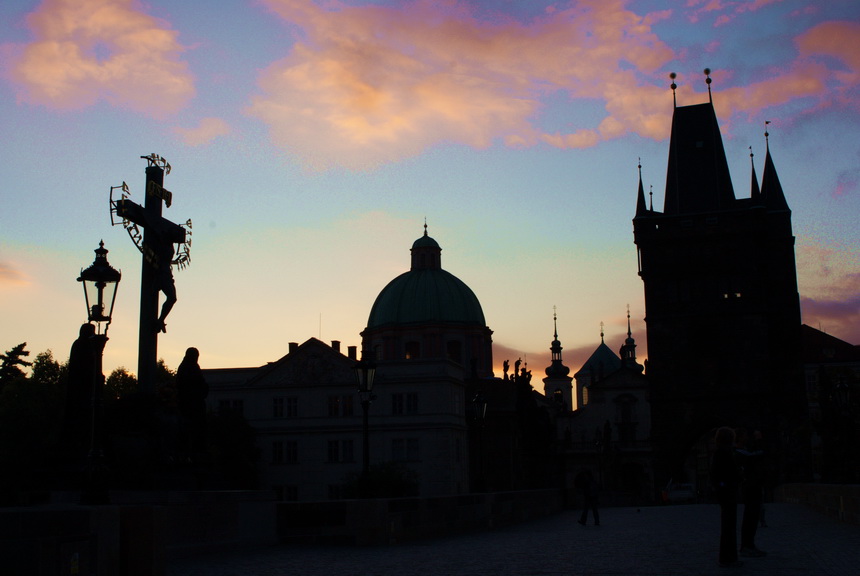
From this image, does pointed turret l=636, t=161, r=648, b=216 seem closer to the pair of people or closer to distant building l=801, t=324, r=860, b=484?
distant building l=801, t=324, r=860, b=484

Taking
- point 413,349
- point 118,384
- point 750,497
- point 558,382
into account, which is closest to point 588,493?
point 750,497

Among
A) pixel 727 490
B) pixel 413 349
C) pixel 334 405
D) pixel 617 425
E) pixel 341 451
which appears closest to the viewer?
pixel 727 490

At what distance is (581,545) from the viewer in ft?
59.1

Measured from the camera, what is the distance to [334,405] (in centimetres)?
7931

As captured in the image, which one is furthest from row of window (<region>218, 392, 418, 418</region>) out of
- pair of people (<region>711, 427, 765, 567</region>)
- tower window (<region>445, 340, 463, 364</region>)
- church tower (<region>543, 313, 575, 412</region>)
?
Result: church tower (<region>543, 313, 575, 412</region>)

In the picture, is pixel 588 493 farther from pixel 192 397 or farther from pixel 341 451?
pixel 341 451

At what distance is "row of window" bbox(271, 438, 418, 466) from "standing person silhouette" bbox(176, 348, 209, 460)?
2337 inches

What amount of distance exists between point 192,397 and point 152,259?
10.9 feet

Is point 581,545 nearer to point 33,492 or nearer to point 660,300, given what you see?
point 33,492

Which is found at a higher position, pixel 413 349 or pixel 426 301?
pixel 426 301

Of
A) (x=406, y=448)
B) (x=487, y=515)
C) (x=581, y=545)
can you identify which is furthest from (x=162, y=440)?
(x=406, y=448)

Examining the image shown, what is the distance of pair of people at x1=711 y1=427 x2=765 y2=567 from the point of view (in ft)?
40.6

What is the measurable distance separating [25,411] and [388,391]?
2883cm

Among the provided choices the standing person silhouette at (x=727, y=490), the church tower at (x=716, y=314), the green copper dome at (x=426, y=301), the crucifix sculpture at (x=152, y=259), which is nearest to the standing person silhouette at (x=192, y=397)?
the crucifix sculpture at (x=152, y=259)
